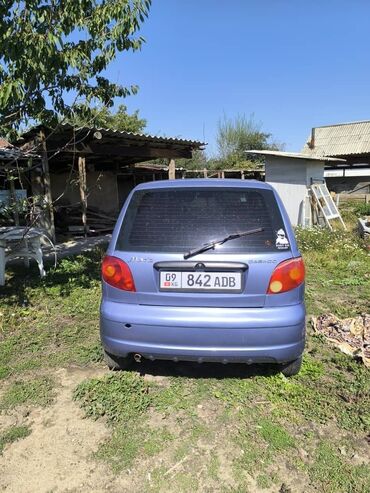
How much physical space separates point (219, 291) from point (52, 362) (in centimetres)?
184

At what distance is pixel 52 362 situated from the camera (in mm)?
3682

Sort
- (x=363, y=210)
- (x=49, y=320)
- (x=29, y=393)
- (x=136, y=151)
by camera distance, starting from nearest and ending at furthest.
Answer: (x=29, y=393)
(x=49, y=320)
(x=136, y=151)
(x=363, y=210)

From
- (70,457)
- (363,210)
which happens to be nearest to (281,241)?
(70,457)

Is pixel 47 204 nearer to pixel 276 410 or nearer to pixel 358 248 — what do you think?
pixel 276 410

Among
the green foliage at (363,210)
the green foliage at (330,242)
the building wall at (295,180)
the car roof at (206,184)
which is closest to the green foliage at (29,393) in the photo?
the car roof at (206,184)

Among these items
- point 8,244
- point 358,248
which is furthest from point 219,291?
point 358,248

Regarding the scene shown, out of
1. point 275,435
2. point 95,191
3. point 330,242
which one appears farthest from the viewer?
point 95,191

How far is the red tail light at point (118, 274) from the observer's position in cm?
290

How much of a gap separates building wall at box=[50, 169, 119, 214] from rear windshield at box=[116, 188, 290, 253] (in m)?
12.8

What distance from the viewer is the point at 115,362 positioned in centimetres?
335

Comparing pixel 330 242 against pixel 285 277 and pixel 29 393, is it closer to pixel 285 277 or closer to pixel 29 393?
pixel 285 277

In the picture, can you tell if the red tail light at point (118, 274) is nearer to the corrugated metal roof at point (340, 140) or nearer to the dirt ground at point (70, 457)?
the dirt ground at point (70, 457)

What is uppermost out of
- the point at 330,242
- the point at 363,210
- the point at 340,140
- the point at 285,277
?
the point at 340,140

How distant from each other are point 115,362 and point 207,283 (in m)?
1.15
